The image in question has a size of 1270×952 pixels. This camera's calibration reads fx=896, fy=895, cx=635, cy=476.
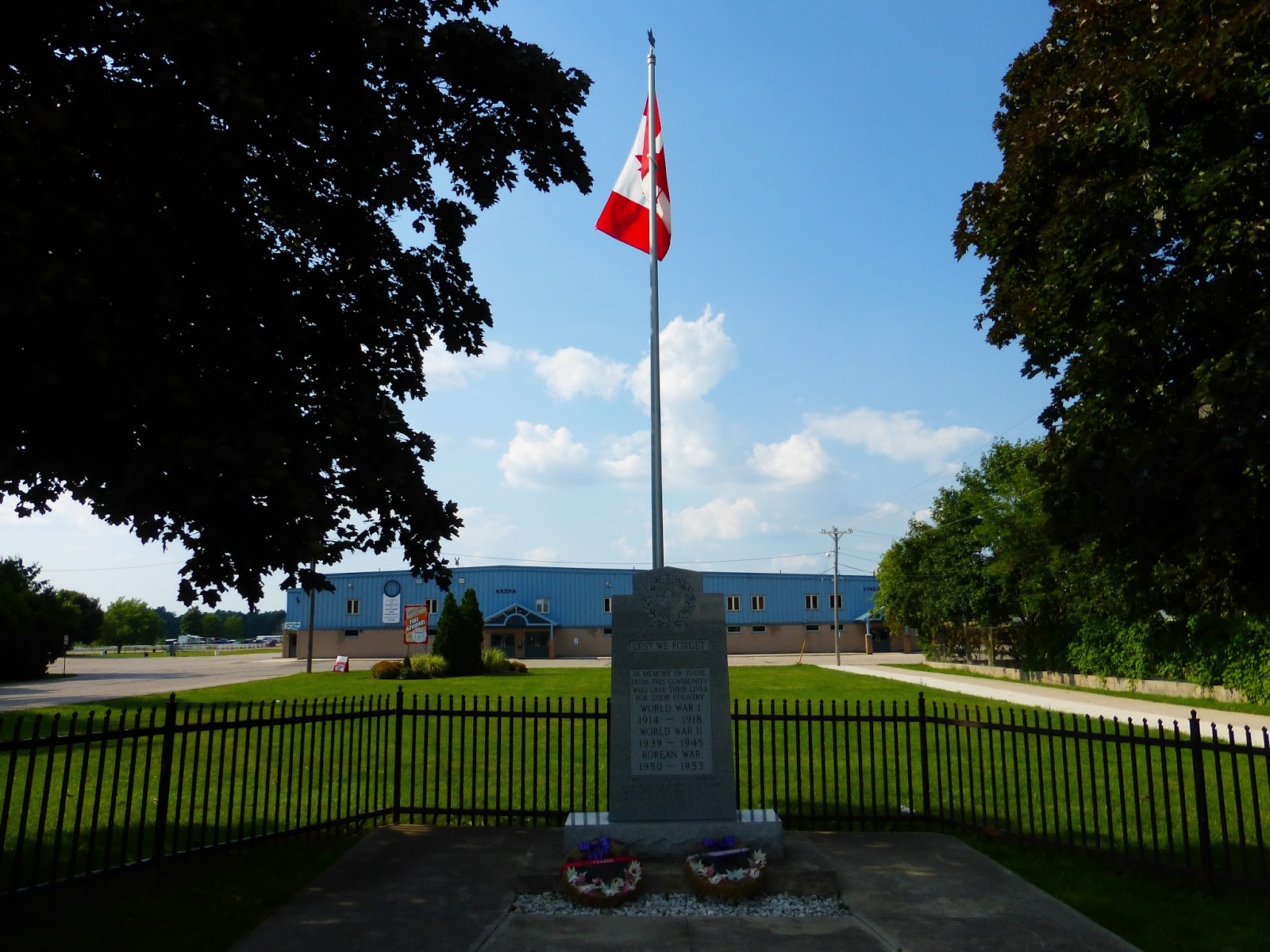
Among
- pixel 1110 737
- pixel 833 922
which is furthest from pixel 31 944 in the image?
pixel 1110 737

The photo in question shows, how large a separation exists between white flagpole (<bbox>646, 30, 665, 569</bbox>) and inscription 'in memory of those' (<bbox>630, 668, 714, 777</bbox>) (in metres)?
1.07

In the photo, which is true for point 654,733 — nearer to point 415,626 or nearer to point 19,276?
point 19,276

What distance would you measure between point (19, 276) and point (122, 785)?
28.5 ft

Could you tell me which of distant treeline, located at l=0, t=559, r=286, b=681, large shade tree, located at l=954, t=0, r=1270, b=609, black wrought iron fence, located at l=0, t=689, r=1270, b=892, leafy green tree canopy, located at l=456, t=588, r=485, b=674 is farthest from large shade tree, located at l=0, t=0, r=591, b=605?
leafy green tree canopy, located at l=456, t=588, r=485, b=674

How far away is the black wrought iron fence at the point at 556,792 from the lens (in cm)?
687

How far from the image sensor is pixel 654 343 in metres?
10.0

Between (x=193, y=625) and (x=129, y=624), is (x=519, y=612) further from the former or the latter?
(x=193, y=625)

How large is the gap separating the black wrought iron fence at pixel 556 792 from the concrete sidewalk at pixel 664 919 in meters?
0.76

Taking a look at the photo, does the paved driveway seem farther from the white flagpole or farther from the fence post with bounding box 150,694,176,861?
the white flagpole

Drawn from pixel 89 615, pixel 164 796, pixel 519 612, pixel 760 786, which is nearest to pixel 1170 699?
pixel 760 786

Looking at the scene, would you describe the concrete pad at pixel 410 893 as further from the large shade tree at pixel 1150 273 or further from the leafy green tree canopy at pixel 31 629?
the leafy green tree canopy at pixel 31 629

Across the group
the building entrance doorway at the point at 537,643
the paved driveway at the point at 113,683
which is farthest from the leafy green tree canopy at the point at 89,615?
the building entrance doorway at the point at 537,643

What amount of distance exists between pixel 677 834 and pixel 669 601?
1.94 m

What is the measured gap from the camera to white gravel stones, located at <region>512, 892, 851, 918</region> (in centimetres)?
641
